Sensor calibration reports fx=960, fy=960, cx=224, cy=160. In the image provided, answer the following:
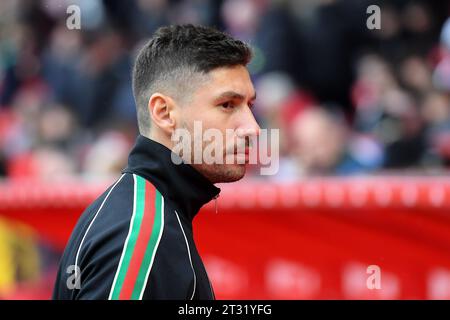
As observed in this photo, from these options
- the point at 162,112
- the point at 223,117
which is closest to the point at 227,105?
the point at 223,117

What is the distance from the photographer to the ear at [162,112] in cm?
306

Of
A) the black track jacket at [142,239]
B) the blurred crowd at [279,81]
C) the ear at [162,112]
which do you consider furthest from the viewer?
the blurred crowd at [279,81]

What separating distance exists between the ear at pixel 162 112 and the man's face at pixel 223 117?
0.03m

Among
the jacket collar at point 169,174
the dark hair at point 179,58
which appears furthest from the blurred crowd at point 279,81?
the jacket collar at point 169,174

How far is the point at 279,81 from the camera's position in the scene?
9.12 metres

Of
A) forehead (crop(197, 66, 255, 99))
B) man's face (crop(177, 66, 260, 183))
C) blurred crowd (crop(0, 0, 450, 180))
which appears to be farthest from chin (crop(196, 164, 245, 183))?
blurred crowd (crop(0, 0, 450, 180))

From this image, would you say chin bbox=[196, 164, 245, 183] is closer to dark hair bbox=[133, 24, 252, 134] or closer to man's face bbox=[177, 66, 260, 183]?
man's face bbox=[177, 66, 260, 183]

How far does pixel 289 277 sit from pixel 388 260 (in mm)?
704

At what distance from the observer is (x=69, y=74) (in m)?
10.5

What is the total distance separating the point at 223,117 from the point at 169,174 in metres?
0.27

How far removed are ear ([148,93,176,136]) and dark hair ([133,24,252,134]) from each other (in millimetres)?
33

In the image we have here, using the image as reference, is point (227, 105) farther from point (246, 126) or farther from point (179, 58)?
point (179, 58)

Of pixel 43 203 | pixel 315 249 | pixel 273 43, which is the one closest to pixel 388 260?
pixel 315 249

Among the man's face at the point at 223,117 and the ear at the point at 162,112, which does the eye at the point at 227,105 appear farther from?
the ear at the point at 162,112
